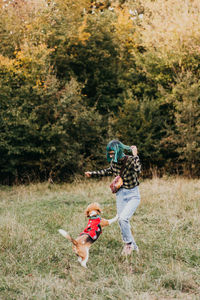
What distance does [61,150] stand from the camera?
590 inches

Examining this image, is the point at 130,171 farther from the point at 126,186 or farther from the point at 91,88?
the point at 91,88

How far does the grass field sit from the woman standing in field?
323 millimetres

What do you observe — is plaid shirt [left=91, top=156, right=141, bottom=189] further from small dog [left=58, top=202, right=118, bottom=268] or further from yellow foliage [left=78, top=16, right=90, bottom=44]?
yellow foliage [left=78, top=16, right=90, bottom=44]

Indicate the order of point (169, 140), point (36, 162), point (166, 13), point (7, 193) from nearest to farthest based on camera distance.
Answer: point (7, 193), point (36, 162), point (169, 140), point (166, 13)

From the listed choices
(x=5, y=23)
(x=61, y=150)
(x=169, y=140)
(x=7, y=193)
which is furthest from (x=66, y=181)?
(x=5, y=23)

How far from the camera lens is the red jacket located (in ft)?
16.3

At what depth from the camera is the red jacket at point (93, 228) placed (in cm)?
496

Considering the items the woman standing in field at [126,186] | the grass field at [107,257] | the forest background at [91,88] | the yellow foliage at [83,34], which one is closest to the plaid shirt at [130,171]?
the woman standing in field at [126,186]

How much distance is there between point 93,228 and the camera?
502 centimetres

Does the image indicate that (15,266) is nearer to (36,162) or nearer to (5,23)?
(36,162)

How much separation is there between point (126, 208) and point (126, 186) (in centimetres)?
33

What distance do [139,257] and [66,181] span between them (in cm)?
1067

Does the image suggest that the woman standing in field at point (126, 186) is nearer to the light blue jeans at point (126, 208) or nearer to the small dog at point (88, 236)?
the light blue jeans at point (126, 208)

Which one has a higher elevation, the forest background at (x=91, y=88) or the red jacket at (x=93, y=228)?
the forest background at (x=91, y=88)
